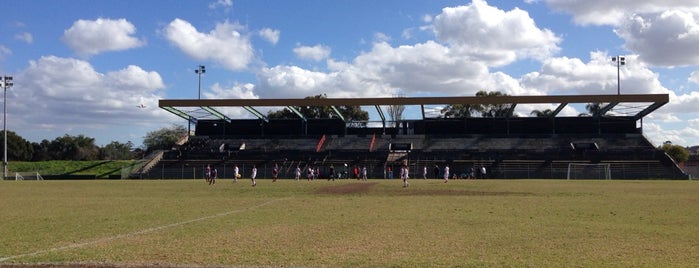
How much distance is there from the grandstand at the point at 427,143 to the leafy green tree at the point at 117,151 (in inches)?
2158

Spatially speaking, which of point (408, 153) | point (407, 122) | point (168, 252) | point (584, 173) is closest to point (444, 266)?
point (168, 252)

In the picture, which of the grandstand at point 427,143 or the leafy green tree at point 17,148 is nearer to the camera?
the grandstand at point 427,143

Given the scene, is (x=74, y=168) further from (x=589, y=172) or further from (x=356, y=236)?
(x=356, y=236)

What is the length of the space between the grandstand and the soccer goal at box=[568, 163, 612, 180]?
0.81 metres

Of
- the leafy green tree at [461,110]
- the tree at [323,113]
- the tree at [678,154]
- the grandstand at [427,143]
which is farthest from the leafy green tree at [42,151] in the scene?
the tree at [678,154]

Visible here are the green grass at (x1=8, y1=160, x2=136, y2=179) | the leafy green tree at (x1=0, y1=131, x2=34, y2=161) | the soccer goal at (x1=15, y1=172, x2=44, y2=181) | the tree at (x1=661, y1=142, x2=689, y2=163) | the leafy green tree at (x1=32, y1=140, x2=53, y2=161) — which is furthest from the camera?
the leafy green tree at (x1=32, y1=140, x2=53, y2=161)

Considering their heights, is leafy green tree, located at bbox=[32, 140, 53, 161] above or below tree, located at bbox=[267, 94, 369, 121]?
below

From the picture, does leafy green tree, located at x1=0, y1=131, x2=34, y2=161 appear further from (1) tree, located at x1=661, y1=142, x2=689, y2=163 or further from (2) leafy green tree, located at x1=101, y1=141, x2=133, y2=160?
(1) tree, located at x1=661, y1=142, x2=689, y2=163

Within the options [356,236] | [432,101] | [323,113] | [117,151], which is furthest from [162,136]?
[356,236]

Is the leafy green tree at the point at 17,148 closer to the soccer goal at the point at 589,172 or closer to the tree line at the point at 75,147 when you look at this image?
the tree line at the point at 75,147

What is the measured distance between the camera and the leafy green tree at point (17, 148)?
103000mm

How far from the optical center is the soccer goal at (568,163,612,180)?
56.0 metres

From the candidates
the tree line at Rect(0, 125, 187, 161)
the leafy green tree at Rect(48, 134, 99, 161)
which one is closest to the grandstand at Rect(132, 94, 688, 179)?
the tree line at Rect(0, 125, 187, 161)

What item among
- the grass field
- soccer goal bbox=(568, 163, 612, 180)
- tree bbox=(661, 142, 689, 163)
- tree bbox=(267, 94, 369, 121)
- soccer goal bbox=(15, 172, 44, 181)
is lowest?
soccer goal bbox=(15, 172, 44, 181)
